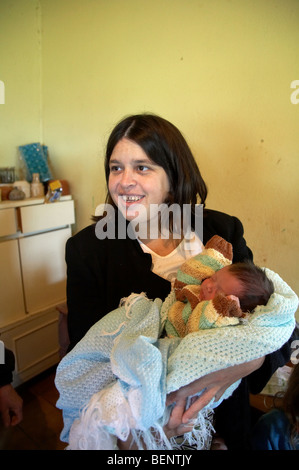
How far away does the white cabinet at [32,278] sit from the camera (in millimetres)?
1441

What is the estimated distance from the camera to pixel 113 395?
57cm

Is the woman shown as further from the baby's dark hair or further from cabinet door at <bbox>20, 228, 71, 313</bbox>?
cabinet door at <bbox>20, 228, 71, 313</bbox>

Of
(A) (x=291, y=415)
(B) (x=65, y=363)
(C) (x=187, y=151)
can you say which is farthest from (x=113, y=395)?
(C) (x=187, y=151)

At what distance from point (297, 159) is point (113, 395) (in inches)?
44.3

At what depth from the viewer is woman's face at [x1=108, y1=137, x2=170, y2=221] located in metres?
0.88

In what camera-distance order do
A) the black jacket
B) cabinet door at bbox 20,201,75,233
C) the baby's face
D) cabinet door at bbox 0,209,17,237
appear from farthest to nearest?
cabinet door at bbox 20,201,75,233 < cabinet door at bbox 0,209,17,237 < the black jacket < the baby's face

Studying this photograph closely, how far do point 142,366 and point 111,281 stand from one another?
15.7 inches

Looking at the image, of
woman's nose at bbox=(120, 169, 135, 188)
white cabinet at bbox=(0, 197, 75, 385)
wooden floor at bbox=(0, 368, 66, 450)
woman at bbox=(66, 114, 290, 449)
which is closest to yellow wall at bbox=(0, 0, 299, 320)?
white cabinet at bbox=(0, 197, 75, 385)

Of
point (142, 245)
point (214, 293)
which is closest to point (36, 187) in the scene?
point (142, 245)

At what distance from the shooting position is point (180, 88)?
136 centimetres

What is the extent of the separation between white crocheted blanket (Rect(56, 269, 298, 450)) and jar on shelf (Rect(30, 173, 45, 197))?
1127mm

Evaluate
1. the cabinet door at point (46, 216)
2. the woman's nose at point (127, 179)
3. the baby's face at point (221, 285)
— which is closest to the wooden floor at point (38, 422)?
the baby's face at point (221, 285)

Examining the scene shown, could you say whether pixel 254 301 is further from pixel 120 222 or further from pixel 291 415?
pixel 120 222

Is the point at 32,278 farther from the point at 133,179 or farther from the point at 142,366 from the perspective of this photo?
the point at 142,366
